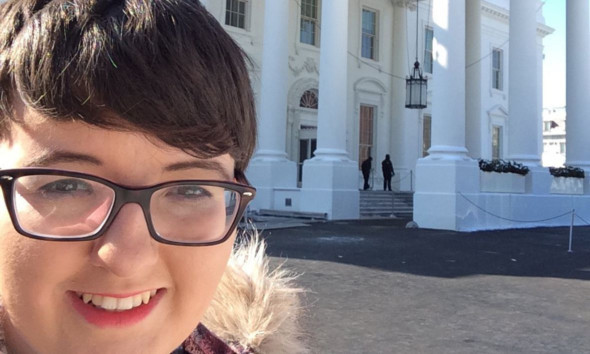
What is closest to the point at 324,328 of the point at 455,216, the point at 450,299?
the point at 450,299

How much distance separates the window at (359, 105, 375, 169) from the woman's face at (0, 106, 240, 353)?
68.2 ft

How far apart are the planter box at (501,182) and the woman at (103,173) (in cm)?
1233

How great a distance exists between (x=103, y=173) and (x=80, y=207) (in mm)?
60

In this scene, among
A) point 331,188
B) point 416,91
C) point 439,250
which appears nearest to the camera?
point 439,250

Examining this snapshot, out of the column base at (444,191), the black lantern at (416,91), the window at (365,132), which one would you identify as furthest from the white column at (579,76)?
the window at (365,132)

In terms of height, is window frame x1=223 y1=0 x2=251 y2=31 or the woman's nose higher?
window frame x1=223 y1=0 x2=251 y2=31

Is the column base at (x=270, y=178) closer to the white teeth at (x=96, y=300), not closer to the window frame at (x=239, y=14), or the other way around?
the window frame at (x=239, y=14)

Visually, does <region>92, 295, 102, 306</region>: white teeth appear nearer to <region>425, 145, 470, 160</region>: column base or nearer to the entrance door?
<region>425, 145, 470, 160</region>: column base

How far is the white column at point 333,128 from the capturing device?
44.9 feet

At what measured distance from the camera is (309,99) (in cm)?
2012

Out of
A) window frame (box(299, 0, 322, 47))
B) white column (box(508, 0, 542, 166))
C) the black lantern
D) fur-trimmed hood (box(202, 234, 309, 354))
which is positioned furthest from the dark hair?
window frame (box(299, 0, 322, 47))

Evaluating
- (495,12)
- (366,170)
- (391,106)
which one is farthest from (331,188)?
(495,12)

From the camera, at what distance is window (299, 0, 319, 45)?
65.0ft

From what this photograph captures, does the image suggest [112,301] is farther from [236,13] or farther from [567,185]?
[236,13]
